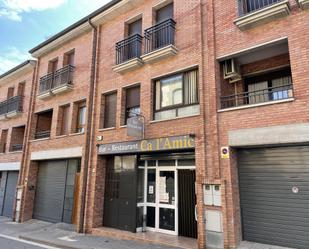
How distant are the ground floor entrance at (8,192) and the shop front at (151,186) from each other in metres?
7.98

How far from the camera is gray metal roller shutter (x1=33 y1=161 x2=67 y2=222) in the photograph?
12.2m

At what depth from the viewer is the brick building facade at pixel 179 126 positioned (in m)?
6.69

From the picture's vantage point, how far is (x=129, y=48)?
424 inches

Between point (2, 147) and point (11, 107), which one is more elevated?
point (11, 107)

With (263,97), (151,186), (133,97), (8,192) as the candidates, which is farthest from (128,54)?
(8,192)

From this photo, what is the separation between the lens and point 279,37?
6.90 meters

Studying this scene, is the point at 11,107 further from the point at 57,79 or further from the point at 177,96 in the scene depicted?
the point at 177,96

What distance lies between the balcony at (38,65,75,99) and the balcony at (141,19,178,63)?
193 inches

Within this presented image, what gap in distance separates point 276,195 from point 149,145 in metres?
4.30

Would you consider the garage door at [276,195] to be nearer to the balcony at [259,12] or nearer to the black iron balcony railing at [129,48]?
the balcony at [259,12]

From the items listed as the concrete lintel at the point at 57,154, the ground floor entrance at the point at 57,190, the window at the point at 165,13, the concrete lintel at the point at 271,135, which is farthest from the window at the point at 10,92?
the concrete lintel at the point at 271,135

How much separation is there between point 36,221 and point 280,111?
1252 centimetres

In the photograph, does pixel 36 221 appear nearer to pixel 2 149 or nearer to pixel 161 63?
pixel 2 149

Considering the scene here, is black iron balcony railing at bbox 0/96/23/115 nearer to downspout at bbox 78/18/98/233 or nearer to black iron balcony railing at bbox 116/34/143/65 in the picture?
downspout at bbox 78/18/98/233
